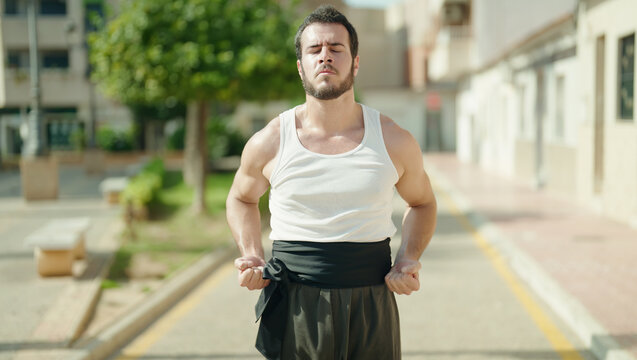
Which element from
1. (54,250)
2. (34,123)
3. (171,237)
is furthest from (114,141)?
(54,250)

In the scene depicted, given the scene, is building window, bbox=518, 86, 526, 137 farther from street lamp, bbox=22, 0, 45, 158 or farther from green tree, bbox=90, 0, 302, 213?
street lamp, bbox=22, 0, 45, 158

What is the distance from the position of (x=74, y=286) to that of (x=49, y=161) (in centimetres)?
1167

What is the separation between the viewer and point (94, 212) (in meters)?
16.9

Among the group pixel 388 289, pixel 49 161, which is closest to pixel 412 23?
pixel 49 161

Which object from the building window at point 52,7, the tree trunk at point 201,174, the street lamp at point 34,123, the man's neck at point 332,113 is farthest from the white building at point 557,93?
the building window at point 52,7

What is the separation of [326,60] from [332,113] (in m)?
0.22

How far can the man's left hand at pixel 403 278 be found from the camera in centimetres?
302

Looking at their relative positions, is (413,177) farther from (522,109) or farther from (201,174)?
(522,109)

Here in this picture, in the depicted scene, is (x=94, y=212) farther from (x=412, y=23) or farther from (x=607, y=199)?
(x=412, y=23)

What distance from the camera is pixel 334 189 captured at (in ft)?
9.61

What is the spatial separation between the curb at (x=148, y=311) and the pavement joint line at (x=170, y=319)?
8 centimetres

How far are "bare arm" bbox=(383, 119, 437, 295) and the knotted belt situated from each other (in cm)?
9

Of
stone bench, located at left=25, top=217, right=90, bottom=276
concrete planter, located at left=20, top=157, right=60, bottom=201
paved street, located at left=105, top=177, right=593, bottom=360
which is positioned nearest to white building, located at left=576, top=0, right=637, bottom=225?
paved street, located at left=105, top=177, right=593, bottom=360

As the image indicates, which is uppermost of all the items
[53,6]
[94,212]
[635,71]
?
[53,6]
